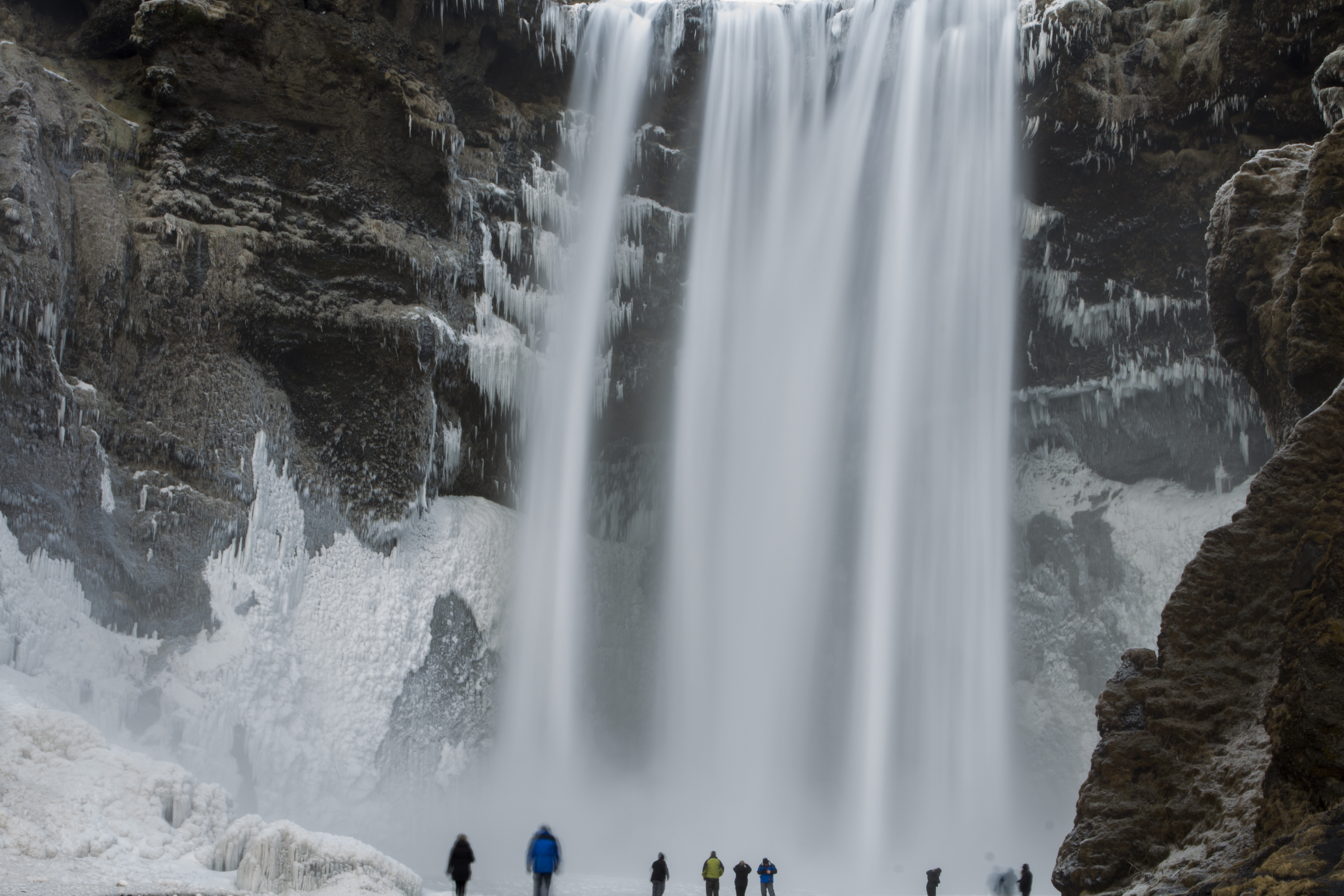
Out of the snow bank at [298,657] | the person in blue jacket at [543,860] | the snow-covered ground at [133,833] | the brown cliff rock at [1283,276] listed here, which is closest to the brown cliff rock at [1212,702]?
the brown cliff rock at [1283,276]

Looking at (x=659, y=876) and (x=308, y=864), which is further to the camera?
(x=659, y=876)

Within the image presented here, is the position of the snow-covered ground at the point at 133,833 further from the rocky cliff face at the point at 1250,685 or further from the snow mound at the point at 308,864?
the rocky cliff face at the point at 1250,685

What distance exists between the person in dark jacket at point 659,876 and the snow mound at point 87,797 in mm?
4633

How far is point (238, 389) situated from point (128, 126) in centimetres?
450

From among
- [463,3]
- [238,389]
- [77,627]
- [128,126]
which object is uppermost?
[463,3]

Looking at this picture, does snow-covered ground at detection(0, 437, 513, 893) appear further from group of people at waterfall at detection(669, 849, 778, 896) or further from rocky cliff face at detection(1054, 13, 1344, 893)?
rocky cliff face at detection(1054, 13, 1344, 893)

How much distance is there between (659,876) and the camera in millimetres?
Answer: 10539

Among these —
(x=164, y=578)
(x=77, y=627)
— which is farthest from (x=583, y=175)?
(x=77, y=627)

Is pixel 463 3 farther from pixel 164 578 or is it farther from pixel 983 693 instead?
pixel 983 693

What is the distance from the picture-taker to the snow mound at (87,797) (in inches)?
356

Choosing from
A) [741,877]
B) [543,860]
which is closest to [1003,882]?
[741,877]

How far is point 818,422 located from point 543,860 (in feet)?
44.4

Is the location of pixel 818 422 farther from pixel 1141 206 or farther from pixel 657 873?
pixel 657 873

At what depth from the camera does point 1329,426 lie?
5004 millimetres
